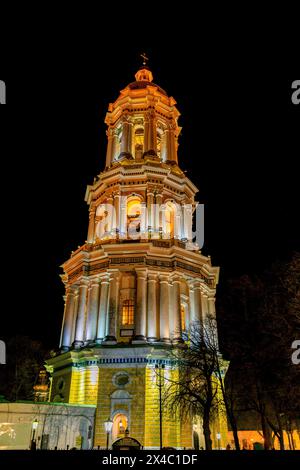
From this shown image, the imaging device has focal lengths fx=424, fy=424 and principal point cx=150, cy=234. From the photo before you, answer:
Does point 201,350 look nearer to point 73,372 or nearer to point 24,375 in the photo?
point 73,372

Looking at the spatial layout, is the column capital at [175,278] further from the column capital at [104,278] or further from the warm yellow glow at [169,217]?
the warm yellow glow at [169,217]

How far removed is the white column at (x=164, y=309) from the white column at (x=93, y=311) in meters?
5.99

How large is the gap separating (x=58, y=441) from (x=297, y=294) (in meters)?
20.7

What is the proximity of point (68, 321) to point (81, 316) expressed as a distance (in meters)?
2.11

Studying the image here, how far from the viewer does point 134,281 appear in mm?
39625

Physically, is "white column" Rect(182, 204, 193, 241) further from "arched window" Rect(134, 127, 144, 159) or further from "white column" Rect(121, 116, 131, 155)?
"arched window" Rect(134, 127, 144, 159)

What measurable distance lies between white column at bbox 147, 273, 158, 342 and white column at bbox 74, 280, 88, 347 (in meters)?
6.54

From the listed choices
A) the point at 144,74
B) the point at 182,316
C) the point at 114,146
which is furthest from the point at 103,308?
the point at 144,74

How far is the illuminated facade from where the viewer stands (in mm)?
33531

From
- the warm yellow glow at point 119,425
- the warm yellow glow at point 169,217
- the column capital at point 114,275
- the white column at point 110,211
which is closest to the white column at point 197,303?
the warm yellow glow at point 169,217

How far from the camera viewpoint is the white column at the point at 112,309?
120 ft

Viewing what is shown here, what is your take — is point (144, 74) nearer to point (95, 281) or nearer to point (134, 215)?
point (134, 215)

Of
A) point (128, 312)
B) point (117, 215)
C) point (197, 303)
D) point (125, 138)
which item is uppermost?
point (125, 138)
